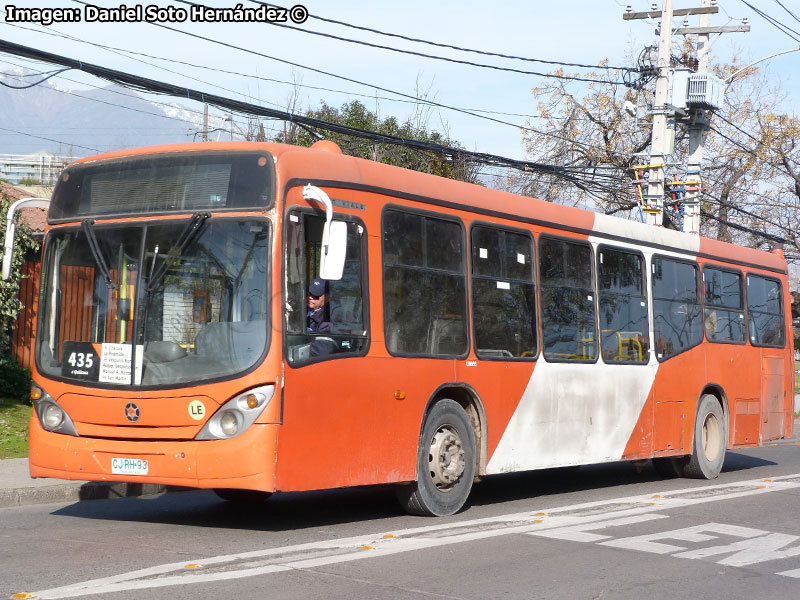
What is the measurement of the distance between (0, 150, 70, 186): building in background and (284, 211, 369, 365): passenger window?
126 ft

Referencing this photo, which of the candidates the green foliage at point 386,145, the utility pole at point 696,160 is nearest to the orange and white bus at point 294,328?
the utility pole at point 696,160

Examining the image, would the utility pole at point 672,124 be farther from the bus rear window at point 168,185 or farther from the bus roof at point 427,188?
the bus rear window at point 168,185

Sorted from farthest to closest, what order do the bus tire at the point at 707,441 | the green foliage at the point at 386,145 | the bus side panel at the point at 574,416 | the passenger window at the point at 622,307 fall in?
the green foliage at the point at 386,145 < the bus tire at the point at 707,441 < the passenger window at the point at 622,307 < the bus side panel at the point at 574,416

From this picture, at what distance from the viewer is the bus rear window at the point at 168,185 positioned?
27.6 feet

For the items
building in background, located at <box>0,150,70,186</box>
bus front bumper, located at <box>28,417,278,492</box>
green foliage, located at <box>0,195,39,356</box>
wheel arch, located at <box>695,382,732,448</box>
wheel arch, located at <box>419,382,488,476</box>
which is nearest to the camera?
bus front bumper, located at <box>28,417,278,492</box>

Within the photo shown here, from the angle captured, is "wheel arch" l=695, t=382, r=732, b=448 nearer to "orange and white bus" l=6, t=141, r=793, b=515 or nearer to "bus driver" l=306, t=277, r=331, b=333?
"orange and white bus" l=6, t=141, r=793, b=515

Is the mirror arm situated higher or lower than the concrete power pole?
lower

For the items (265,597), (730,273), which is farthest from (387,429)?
(730,273)

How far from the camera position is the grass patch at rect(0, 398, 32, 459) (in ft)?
45.8

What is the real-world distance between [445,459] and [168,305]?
3.05m

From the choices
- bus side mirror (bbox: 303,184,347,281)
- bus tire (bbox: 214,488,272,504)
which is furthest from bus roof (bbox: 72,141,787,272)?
bus tire (bbox: 214,488,272,504)

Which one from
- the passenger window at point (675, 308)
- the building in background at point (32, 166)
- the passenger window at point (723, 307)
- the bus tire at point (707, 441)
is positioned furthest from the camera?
the building in background at point (32, 166)

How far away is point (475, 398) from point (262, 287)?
2.90 meters

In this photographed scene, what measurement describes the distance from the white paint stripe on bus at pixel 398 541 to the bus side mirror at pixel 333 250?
2.03m
